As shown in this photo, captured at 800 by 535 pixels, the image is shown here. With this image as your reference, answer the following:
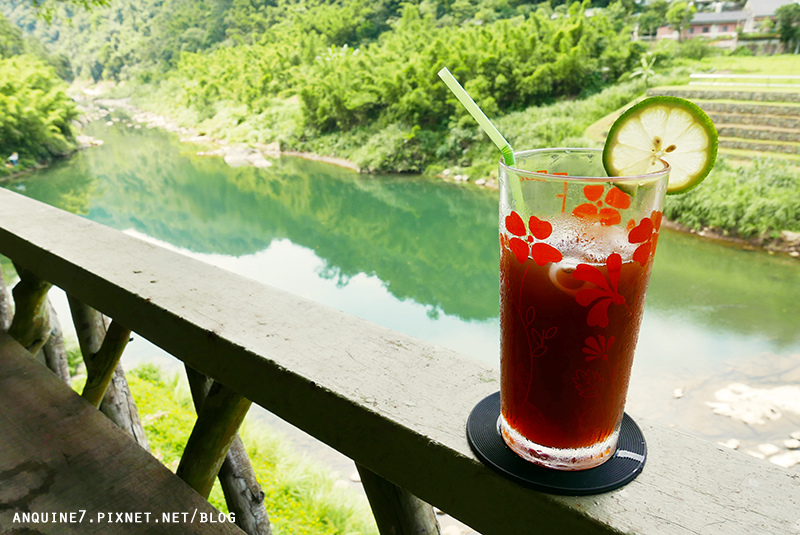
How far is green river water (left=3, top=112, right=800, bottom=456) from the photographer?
192 inches

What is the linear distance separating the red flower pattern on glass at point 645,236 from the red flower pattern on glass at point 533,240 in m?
0.05

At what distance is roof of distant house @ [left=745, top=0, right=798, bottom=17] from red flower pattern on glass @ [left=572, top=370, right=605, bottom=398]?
12.5m

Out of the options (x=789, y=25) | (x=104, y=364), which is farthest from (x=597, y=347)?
(x=789, y=25)

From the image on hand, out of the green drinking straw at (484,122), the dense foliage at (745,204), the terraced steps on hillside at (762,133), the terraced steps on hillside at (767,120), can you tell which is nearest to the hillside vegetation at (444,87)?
the dense foliage at (745,204)

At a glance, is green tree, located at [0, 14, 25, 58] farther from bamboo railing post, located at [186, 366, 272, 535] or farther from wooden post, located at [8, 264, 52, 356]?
bamboo railing post, located at [186, 366, 272, 535]

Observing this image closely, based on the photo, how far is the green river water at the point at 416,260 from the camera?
489 centimetres

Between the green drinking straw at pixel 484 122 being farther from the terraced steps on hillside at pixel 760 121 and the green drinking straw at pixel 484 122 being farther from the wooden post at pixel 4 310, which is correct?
the terraced steps on hillside at pixel 760 121

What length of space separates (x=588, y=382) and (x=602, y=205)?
0.40 ft

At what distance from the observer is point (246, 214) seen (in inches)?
409

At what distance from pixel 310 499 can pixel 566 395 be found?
2657 mm

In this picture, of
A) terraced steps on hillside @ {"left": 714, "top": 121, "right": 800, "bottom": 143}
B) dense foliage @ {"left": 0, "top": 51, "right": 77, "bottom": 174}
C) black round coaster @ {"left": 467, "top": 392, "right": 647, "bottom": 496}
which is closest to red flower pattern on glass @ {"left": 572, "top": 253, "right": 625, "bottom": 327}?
black round coaster @ {"left": 467, "top": 392, "right": 647, "bottom": 496}

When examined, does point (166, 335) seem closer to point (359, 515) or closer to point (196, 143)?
point (359, 515)

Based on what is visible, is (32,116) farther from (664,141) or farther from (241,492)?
(664,141)

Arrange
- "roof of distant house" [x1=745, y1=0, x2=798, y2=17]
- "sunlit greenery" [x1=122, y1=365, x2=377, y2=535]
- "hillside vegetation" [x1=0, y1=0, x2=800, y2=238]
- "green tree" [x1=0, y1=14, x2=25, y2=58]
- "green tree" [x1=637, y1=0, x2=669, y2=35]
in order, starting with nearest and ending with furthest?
"sunlit greenery" [x1=122, y1=365, x2=377, y2=535] → "hillside vegetation" [x1=0, y1=0, x2=800, y2=238] → "roof of distant house" [x1=745, y1=0, x2=798, y2=17] → "green tree" [x1=637, y1=0, x2=669, y2=35] → "green tree" [x1=0, y1=14, x2=25, y2=58]
